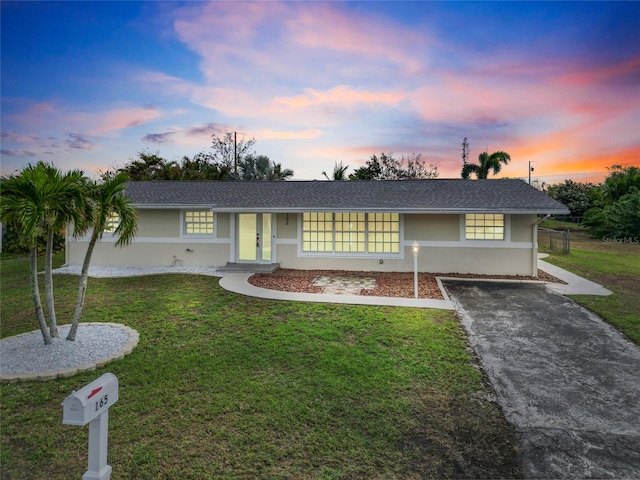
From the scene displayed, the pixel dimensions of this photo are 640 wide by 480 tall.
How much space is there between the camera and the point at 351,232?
12.9 m

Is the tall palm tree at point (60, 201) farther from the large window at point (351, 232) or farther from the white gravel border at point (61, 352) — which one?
the large window at point (351, 232)

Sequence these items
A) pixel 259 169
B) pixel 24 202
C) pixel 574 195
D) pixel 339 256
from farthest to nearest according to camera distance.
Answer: pixel 574 195 < pixel 259 169 < pixel 339 256 < pixel 24 202

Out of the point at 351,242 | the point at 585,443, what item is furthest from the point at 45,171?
the point at 351,242

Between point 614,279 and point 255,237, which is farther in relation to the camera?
point 255,237

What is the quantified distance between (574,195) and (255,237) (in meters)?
48.8

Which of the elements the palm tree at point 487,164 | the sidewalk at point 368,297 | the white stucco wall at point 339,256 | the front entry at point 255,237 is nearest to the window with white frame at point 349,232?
the white stucco wall at point 339,256

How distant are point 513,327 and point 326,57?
1235cm

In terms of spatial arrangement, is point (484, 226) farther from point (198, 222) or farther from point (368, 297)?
point (198, 222)

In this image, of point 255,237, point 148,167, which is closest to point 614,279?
point 255,237

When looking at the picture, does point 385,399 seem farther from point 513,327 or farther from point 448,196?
point 448,196

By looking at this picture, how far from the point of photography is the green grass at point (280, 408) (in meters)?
2.88

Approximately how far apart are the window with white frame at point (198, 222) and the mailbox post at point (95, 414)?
38.1 feet

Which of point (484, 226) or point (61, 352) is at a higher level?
point (484, 226)

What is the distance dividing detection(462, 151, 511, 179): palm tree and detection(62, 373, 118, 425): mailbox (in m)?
31.6
